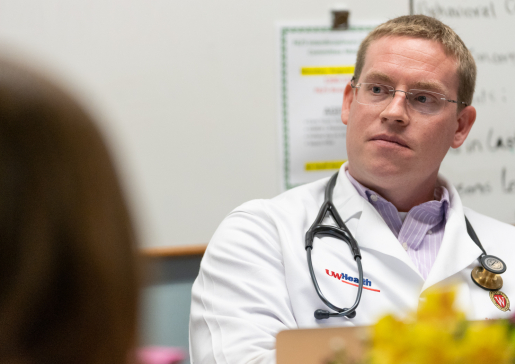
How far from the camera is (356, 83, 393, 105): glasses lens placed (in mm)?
1348

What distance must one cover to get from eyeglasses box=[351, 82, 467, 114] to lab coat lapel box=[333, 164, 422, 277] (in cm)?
24

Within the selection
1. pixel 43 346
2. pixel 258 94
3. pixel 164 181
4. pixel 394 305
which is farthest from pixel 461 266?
pixel 43 346

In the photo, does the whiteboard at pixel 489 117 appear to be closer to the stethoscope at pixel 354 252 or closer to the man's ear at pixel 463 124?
the man's ear at pixel 463 124

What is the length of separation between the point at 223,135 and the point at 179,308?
0.62 metres

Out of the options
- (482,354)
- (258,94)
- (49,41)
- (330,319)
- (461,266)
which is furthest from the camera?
(258,94)

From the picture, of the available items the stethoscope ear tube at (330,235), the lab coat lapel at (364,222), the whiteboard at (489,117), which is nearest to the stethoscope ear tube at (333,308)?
the stethoscope ear tube at (330,235)

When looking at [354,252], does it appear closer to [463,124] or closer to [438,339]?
[463,124]

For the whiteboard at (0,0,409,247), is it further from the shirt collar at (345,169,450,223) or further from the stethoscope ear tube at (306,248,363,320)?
the stethoscope ear tube at (306,248,363,320)

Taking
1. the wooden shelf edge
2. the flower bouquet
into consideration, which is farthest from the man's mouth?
the flower bouquet

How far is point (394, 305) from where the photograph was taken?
1144 millimetres

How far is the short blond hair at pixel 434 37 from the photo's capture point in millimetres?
1369

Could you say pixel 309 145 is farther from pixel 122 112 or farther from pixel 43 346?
pixel 43 346

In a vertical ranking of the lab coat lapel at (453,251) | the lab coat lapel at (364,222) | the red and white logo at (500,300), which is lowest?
the red and white logo at (500,300)

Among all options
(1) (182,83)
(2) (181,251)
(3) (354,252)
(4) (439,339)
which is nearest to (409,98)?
(3) (354,252)
